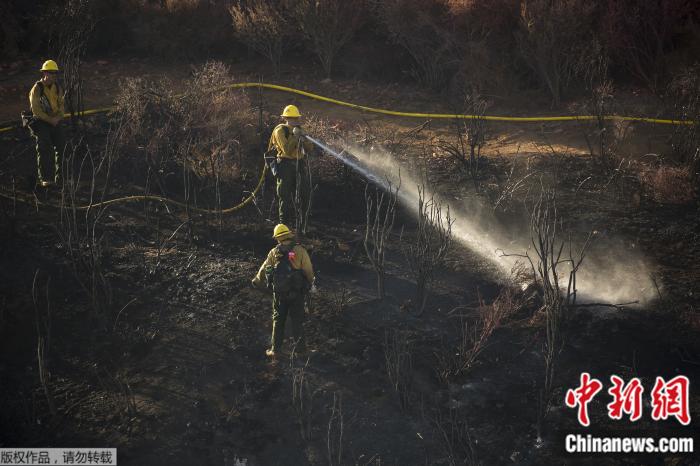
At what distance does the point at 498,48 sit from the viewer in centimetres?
1406

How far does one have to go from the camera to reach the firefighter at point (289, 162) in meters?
10.1

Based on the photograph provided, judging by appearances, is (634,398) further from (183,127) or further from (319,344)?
(183,127)

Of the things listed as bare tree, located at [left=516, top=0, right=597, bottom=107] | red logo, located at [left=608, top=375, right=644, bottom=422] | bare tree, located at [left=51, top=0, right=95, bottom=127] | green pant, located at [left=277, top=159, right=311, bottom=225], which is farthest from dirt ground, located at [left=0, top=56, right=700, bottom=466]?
bare tree, located at [left=516, top=0, right=597, bottom=107]

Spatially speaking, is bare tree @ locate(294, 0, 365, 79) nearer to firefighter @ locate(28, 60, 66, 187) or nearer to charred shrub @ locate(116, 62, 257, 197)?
charred shrub @ locate(116, 62, 257, 197)

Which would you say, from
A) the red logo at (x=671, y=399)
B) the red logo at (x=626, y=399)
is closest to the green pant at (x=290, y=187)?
the red logo at (x=626, y=399)

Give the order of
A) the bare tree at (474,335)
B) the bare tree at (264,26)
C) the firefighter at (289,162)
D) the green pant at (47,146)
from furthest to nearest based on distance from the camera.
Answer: the bare tree at (264,26) → the green pant at (47,146) → the firefighter at (289,162) → the bare tree at (474,335)

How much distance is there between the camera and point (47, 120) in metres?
11.1

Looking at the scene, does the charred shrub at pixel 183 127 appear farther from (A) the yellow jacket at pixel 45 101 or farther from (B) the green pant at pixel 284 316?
(B) the green pant at pixel 284 316

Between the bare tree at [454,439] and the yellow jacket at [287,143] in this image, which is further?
the yellow jacket at [287,143]

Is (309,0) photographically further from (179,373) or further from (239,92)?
(179,373)

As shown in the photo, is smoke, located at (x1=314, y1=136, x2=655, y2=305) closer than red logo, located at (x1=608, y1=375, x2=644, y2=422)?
No

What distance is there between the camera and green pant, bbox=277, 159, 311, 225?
1025 centimetres

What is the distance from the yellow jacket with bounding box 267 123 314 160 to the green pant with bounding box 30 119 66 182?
336 centimetres

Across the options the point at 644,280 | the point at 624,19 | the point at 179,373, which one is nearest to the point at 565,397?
the point at 644,280
